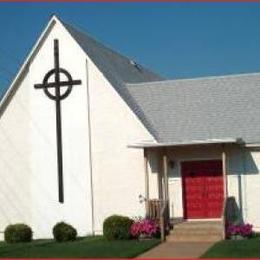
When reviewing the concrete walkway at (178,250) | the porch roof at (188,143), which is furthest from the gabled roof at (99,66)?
the concrete walkway at (178,250)

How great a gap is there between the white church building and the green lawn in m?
3.66

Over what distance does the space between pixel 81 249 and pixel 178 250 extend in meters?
2.95

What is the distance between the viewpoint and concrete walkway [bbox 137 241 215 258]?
18936 millimetres

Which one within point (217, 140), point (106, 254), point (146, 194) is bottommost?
point (106, 254)

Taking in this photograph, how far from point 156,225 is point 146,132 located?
3.92 meters

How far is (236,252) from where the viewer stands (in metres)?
18.6

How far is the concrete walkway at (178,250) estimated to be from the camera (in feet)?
62.1

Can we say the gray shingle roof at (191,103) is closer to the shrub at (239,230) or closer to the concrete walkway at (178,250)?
the shrub at (239,230)

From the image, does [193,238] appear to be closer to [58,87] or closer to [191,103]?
[191,103]

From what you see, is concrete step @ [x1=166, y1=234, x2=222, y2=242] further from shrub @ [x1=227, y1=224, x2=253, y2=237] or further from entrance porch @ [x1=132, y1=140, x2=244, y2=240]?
entrance porch @ [x1=132, y1=140, x2=244, y2=240]

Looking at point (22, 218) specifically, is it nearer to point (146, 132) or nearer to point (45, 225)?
point (45, 225)

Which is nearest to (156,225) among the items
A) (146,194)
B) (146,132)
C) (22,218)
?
(146,194)

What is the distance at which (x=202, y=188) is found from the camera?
2545 centimetres

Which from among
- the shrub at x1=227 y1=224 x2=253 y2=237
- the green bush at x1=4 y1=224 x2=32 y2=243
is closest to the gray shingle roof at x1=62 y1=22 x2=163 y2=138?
the shrub at x1=227 y1=224 x2=253 y2=237
